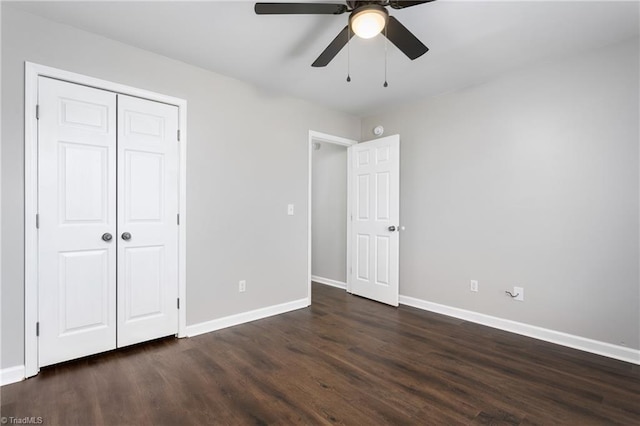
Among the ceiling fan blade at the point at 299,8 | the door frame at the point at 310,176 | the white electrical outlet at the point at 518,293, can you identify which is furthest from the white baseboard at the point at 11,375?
the white electrical outlet at the point at 518,293

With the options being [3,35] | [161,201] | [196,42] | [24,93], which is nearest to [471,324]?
[161,201]

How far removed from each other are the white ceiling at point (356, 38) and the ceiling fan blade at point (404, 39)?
0.78ft

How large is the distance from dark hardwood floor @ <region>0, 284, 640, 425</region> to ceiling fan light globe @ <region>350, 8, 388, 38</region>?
2.22m

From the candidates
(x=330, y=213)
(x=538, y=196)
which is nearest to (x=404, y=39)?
(x=538, y=196)

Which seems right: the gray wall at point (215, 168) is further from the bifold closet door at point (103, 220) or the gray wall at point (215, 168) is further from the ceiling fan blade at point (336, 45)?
the ceiling fan blade at point (336, 45)

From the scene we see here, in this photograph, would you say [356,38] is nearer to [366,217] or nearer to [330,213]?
[366,217]

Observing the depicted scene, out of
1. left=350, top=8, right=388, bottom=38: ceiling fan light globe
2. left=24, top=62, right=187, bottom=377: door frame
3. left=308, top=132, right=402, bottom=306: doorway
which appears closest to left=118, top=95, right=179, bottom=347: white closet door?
left=24, top=62, right=187, bottom=377: door frame

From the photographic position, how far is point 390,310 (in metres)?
3.73

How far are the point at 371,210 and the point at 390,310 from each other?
127 centimetres

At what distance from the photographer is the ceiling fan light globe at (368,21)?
5.74 ft

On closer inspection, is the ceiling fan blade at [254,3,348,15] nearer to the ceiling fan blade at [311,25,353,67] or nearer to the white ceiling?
the ceiling fan blade at [311,25,353,67]

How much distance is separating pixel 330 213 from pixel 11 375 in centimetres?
382

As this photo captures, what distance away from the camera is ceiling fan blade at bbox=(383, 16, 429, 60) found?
1.89 m

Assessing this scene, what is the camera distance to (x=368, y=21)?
5.85ft
